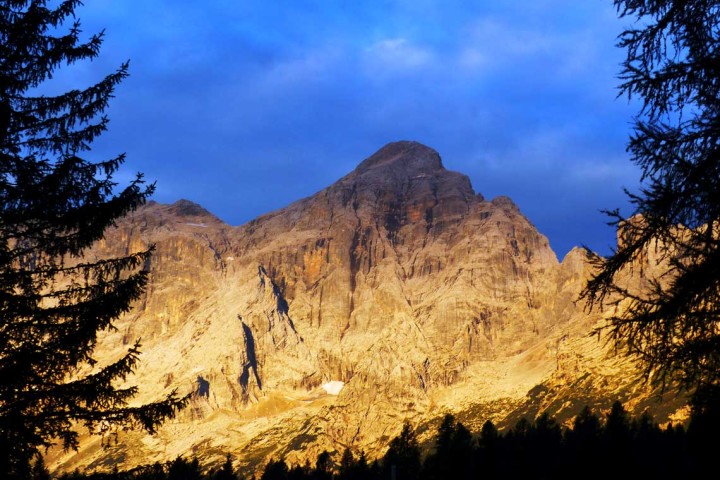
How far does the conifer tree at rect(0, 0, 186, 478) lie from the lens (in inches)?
643

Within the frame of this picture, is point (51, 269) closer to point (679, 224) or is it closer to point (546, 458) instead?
point (679, 224)

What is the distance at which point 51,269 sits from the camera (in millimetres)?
17469

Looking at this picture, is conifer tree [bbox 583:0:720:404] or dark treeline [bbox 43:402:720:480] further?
dark treeline [bbox 43:402:720:480]

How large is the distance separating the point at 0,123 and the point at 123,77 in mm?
3670

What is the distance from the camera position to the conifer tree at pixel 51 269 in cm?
1633

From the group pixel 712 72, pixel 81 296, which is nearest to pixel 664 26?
pixel 712 72

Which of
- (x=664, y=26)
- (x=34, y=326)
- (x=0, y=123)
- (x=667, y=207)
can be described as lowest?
(x=34, y=326)

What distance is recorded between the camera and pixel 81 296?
18.2 meters

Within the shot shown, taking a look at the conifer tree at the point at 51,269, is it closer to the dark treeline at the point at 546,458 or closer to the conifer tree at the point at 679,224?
the conifer tree at the point at 679,224

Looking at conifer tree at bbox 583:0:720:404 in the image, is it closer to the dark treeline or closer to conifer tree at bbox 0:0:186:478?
conifer tree at bbox 0:0:186:478

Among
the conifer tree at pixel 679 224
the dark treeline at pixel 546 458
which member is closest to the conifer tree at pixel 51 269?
the conifer tree at pixel 679 224

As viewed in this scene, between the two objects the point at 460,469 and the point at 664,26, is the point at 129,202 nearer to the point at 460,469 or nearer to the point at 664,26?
the point at 664,26

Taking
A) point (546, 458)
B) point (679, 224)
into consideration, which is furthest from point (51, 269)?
point (546, 458)

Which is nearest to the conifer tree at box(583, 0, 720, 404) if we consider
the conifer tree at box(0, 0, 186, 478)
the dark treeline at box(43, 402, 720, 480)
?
the conifer tree at box(0, 0, 186, 478)
